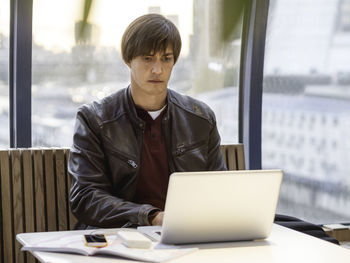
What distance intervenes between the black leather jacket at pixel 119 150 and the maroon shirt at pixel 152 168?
34mm

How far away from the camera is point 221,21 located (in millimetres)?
4254

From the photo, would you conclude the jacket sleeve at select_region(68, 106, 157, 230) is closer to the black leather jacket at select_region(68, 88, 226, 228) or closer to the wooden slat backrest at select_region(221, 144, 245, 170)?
the black leather jacket at select_region(68, 88, 226, 228)

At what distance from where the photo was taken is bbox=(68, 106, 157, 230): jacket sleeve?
2.43 m

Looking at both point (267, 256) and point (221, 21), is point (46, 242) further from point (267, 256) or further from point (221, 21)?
point (221, 21)

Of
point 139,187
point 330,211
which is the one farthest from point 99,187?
point 330,211

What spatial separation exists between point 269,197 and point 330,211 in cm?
283

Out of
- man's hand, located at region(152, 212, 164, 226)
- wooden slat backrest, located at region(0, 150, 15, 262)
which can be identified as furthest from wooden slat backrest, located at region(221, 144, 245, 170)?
man's hand, located at region(152, 212, 164, 226)

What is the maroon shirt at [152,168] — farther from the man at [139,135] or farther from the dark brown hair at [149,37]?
the dark brown hair at [149,37]

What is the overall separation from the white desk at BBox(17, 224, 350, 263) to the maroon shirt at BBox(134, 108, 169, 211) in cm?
79

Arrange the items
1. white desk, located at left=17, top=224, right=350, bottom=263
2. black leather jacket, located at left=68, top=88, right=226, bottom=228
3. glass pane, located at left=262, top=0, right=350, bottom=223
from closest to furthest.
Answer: white desk, located at left=17, top=224, right=350, bottom=263
black leather jacket, located at left=68, top=88, right=226, bottom=228
glass pane, located at left=262, top=0, right=350, bottom=223

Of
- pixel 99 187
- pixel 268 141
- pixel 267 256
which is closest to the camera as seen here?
pixel 267 256

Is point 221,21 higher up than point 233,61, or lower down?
higher up

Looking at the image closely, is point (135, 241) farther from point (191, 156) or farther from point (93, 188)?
point (191, 156)

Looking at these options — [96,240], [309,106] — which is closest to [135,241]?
[96,240]
